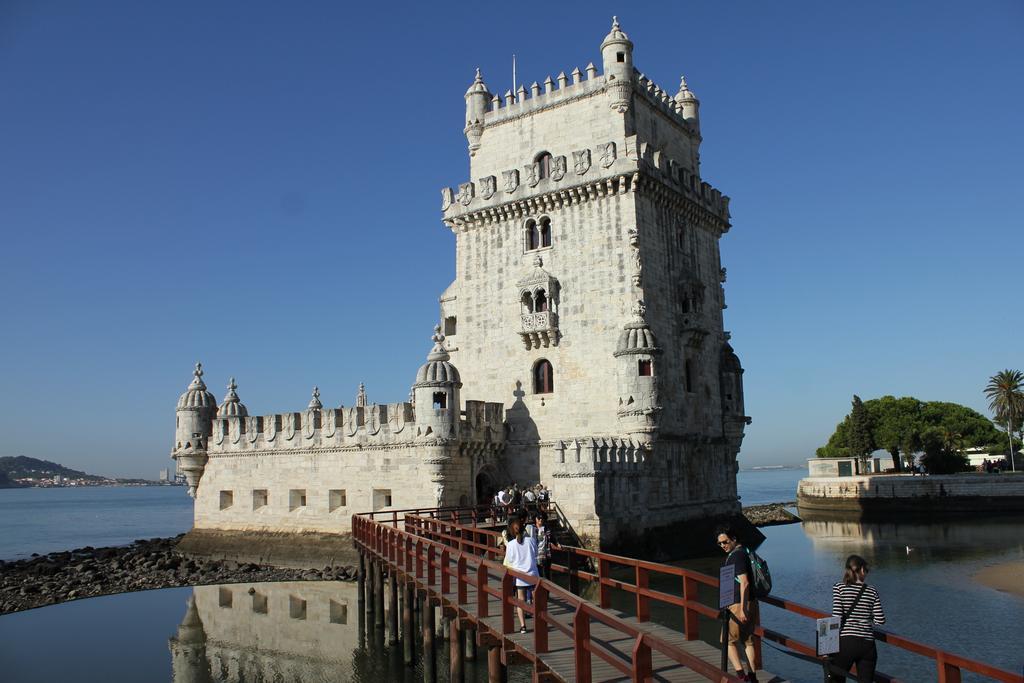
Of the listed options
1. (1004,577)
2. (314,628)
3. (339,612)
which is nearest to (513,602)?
(314,628)

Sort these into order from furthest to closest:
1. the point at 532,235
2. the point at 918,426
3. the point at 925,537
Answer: the point at 918,426 < the point at 925,537 < the point at 532,235

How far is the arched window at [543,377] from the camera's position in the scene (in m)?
33.1

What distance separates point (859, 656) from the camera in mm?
8297

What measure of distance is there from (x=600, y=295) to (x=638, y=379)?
4.15 metres

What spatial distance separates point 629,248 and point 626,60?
8.10 meters

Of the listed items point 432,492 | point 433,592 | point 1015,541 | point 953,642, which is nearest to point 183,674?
point 433,592

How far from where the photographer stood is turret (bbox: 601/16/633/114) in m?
32.7

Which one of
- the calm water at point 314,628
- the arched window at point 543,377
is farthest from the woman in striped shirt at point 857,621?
the arched window at point 543,377

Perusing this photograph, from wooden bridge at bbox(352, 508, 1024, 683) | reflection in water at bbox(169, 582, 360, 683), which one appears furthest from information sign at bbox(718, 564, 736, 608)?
reflection in water at bbox(169, 582, 360, 683)

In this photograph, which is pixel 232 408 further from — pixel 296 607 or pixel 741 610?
pixel 741 610

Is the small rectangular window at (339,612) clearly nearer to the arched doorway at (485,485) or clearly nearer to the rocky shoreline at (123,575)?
the rocky shoreline at (123,575)

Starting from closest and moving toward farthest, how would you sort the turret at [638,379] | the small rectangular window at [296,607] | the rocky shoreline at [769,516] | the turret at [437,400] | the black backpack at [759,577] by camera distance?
the black backpack at [759,577]
the small rectangular window at [296,607]
the turret at [638,379]
the turret at [437,400]
the rocky shoreline at [769,516]

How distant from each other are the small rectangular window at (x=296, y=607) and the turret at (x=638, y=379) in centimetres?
1312

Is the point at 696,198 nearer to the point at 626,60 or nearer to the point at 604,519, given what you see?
the point at 626,60
